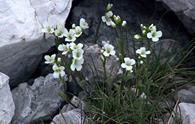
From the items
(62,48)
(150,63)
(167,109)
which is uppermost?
(62,48)

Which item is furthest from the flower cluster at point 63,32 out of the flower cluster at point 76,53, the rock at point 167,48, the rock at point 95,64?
the rock at point 167,48

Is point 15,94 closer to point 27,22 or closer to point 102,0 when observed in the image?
point 27,22

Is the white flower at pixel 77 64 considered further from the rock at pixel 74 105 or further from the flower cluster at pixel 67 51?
the rock at pixel 74 105

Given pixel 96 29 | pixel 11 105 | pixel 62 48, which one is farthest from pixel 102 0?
pixel 11 105

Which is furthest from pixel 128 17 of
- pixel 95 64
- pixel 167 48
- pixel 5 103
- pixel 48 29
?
pixel 5 103

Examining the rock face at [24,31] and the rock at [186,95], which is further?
the rock at [186,95]

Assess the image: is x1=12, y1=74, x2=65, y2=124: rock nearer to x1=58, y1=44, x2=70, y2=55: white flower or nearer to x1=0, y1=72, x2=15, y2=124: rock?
x1=0, y1=72, x2=15, y2=124: rock
